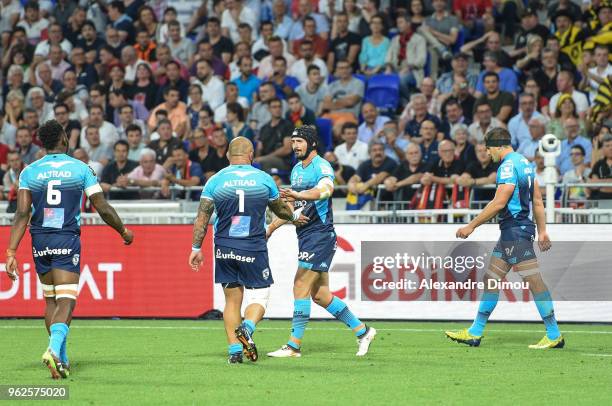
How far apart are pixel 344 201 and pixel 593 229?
4827 mm

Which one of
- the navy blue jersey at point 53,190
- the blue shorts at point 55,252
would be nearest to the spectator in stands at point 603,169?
the navy blue jersey at point 53,190

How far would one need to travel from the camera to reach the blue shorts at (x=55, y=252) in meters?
11.7

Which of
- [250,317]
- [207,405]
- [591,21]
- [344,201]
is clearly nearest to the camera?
[207,405]

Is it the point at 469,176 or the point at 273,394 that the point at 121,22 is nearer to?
the point at 469,176

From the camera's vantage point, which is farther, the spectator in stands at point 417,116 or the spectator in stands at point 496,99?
the spectator in stands at point 417,116

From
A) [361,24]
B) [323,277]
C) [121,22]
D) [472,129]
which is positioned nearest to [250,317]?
[323,277]

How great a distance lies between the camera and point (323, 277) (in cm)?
1335

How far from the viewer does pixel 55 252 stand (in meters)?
11.7

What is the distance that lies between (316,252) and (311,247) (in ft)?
0.25

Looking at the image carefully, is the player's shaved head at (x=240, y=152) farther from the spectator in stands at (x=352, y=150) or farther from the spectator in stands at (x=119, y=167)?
the spectator in stands at (x=119, y=167)

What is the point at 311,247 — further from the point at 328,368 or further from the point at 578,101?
the point at 578,101

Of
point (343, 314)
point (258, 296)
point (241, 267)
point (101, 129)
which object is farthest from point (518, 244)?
point (101, 129)

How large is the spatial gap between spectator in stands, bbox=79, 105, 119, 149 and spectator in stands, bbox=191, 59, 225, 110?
1.88 m

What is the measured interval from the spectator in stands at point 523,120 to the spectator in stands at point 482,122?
264mm
